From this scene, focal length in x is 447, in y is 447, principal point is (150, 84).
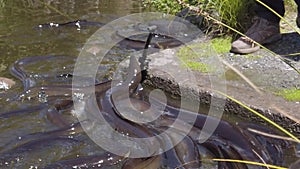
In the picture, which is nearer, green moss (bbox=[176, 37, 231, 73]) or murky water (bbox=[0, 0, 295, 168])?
murky water (bbox=[0, 0, 295, 168])

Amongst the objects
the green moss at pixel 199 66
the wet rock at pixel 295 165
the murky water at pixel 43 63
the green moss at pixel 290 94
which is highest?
the green moss at pixel 290 94

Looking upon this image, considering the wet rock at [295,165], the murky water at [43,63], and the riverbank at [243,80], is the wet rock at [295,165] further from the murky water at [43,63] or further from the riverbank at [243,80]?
the riverbank at [243,80]

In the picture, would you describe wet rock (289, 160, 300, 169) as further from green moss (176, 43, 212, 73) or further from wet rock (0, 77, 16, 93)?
wet rock (0, 77, 16, 93)

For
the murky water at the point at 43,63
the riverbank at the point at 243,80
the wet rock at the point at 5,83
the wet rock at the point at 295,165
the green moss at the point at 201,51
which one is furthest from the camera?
the green moss at the point at 201,51

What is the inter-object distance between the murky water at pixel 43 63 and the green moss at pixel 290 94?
0.44m

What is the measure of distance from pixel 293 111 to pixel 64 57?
8.23ft

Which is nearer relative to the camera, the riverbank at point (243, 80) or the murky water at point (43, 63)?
the murky water at point (43, 63)

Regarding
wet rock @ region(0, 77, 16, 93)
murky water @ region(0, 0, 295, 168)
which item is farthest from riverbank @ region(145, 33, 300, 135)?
wet rock @ region(0, 77, 16, 93)

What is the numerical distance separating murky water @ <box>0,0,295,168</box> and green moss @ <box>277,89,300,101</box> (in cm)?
44

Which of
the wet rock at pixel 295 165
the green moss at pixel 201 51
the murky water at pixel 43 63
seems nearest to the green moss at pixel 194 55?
the green moss at pixel 201 51

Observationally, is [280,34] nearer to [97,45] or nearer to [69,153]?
[97,45]

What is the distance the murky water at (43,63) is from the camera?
3029mm

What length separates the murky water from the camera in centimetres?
303

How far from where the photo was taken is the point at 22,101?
3.77 m
